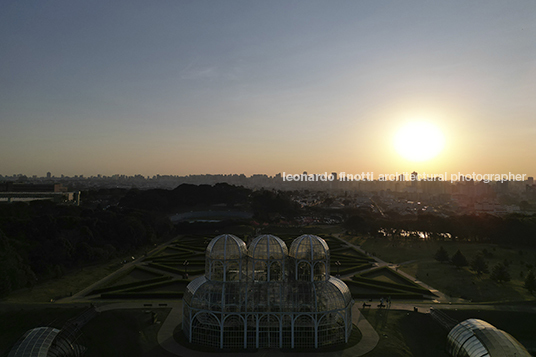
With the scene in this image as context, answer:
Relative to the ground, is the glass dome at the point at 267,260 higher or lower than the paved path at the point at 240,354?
higher

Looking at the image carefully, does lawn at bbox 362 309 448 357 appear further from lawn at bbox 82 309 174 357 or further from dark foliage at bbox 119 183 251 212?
dark foliage at bbox 119 183 251 212

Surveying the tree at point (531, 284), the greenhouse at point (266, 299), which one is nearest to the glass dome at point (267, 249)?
the greenhouse at point (266, 299)

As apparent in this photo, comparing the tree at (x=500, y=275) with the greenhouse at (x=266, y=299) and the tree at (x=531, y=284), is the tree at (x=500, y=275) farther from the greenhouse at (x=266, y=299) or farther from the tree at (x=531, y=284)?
the greenhouse at (x=266, y=299)

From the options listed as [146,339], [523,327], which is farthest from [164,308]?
[523,327]

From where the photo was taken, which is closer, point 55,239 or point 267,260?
point 267,260

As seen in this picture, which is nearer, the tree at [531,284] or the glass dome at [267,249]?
the glass dome at [267,249]

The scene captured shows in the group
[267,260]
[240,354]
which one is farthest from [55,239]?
[240,354]

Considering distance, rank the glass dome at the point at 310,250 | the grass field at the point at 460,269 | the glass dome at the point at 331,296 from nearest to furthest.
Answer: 1. the glass dome at the point at 331,296
2. the glass dome at the point at 310,250
3. the grass field at the point at 460,269

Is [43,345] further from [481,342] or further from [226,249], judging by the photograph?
[481,342]
